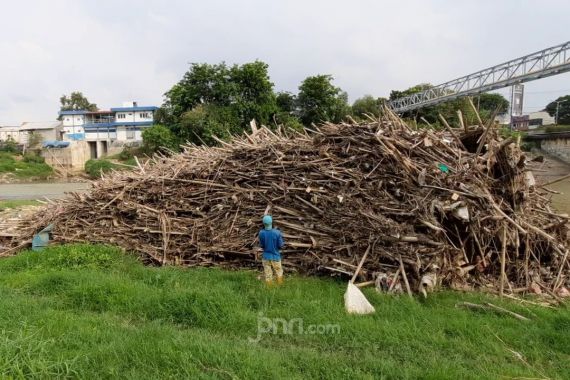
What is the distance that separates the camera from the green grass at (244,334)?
12.3 feet

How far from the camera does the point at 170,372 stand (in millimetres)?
3676

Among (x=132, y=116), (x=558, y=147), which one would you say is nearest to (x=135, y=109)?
(x=132, y=116)

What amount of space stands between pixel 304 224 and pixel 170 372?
13.2 ft

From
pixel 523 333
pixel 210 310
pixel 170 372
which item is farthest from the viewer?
pixel 210 310

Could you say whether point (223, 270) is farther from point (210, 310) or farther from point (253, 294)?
point (210, 310)

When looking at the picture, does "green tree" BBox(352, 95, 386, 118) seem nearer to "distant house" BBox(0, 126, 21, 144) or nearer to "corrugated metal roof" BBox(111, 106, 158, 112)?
"corrugated metal roof" BBox(111, 106, 158, 112)

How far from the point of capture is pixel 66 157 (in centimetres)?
5384

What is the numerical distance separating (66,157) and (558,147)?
5545 centimetres

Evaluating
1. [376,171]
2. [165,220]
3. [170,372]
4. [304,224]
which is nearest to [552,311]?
[376,171]

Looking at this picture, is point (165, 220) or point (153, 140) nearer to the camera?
point (165, 220)

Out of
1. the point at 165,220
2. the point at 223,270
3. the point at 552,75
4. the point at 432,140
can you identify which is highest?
the point at 552,75

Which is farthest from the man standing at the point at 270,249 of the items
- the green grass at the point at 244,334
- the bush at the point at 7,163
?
the bush at the point at 7,163

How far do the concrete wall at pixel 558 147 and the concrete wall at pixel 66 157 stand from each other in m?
53.2

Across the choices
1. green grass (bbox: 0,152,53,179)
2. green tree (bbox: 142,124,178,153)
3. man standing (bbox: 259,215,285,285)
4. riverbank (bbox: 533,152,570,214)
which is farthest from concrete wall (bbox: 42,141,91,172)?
man standing (bbox: 259,215,285,285)
